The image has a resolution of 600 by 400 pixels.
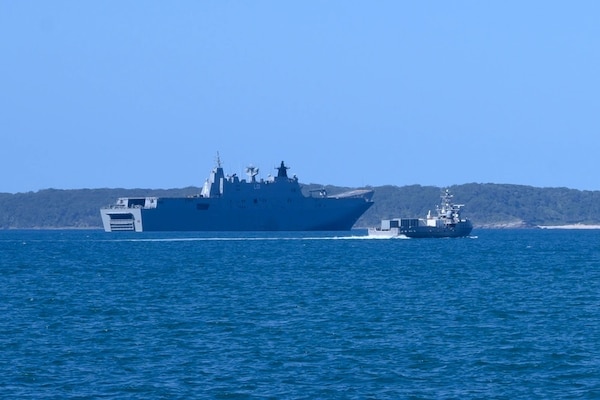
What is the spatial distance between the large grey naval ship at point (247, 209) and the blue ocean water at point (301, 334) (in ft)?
251

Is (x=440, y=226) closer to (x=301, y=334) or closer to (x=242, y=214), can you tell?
(x=242, y=214)

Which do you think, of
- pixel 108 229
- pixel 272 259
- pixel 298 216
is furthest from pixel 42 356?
pixel 108 229

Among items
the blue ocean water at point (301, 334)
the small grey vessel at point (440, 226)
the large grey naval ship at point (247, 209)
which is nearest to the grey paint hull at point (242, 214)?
the large grey naval ship at point (247, 209)

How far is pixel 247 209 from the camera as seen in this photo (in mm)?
138000

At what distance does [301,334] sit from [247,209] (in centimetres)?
10670

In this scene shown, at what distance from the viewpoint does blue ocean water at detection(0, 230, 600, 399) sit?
24.0 m

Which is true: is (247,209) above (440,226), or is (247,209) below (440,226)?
above

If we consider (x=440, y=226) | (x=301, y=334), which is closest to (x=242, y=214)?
(x=440, y=226)

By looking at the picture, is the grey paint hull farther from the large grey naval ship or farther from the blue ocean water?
the blue ocean water

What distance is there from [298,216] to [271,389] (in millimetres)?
115141

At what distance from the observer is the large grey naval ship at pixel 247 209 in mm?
136875

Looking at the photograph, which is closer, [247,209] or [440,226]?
[440,226]

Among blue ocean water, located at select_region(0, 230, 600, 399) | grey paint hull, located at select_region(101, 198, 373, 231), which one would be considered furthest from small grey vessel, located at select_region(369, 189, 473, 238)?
blue ocean water, located at select_region(0, 230, 600, 399)

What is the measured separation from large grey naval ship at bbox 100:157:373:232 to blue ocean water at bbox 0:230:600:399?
7650cm
